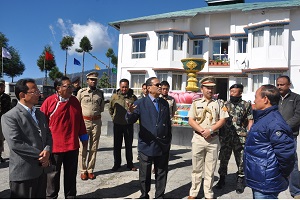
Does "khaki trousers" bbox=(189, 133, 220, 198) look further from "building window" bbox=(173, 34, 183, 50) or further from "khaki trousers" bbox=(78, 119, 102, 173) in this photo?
"building window" bbox=(173, 34, 183, 50)

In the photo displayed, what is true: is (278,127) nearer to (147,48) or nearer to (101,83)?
(147,48)

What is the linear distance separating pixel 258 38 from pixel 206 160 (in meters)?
20.7

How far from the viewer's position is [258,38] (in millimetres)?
A: 22141

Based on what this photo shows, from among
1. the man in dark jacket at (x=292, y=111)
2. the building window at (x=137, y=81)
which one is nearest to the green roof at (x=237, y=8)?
the building window at (x=137, y=81)

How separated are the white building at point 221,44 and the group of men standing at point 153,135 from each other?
60.1ft

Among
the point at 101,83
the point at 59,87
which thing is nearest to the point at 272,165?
the point at 59,87

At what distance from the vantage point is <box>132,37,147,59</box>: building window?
25862 millimetres

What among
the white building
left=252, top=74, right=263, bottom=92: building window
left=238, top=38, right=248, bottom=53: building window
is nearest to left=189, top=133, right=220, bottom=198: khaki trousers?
the white building

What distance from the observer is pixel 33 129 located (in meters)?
2.82

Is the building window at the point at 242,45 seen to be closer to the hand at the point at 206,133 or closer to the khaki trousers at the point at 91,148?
the khaki trousers at the point at 91,148

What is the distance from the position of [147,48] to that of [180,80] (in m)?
4.50

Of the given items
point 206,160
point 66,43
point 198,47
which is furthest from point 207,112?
point 66,43

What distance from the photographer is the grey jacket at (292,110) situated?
420 cm

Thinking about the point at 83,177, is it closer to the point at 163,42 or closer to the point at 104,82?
the point at 163,42
